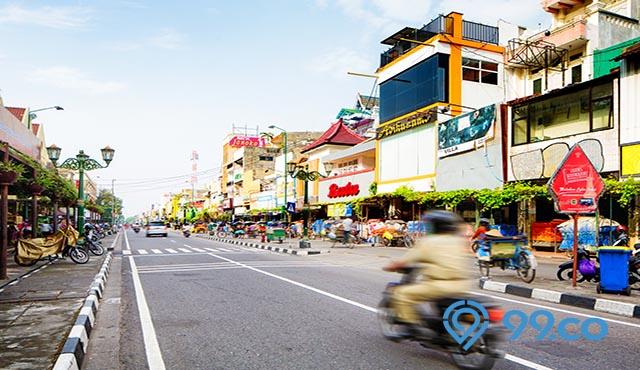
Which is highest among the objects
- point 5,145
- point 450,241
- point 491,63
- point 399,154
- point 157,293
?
point 491,63

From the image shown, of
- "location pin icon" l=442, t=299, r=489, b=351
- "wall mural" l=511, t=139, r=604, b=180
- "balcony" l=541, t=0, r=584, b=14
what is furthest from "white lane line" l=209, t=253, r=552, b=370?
"balcony" l=541, t=0, r=584, b=14

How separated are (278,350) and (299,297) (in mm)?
3817

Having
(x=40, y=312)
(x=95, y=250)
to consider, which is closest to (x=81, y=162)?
(x=95, y=250)

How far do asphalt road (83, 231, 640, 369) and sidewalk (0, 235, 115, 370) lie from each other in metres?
0.44

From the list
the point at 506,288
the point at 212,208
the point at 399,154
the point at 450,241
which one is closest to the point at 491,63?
the point at 399,154

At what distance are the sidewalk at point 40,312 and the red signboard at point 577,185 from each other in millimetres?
9614

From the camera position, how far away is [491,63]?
104 feet

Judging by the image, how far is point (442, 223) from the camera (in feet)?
17.0

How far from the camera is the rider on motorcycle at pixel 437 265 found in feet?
16.8

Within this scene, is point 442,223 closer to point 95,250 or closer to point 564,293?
point 564,293

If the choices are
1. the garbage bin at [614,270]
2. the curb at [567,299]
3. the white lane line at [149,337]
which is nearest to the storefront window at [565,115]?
the garbage bin at [614,270]

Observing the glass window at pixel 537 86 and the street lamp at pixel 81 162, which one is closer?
the street lamp at pixel 81 162

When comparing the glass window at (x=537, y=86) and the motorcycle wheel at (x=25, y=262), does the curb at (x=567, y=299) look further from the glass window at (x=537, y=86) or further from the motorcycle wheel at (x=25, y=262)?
the glass window at (x=537, y=86)

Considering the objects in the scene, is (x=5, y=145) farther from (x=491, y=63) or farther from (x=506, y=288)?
(x=491, y=63)
